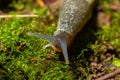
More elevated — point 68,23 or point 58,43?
point 68,23

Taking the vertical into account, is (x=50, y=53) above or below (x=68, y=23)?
below

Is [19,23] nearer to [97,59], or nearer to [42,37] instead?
[42,37]

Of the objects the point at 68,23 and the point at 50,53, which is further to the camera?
the point at 68,23

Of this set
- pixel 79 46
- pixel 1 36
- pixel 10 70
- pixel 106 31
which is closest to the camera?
pixel 10 70

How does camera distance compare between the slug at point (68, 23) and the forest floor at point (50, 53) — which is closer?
the forest floor at point (50, 53)

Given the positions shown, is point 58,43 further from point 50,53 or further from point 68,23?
point 68,23

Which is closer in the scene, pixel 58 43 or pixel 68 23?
pixel 58 43

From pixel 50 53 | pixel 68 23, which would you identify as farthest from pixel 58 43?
pixel 68 23

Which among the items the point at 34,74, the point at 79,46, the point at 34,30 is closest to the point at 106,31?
the point at 79,46
